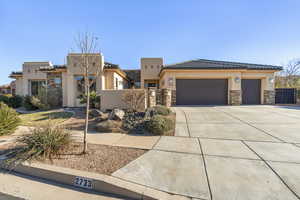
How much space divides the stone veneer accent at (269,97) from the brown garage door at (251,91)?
51 cm

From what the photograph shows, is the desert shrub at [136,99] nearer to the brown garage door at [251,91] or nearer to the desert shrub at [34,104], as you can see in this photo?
the desert shrub at [34,104]

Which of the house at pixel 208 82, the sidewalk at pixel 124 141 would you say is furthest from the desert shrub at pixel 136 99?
the house at pixel 208 82

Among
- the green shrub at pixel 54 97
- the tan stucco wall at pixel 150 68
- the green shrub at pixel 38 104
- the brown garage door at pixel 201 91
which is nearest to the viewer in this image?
the green shrub at pixel 38 104

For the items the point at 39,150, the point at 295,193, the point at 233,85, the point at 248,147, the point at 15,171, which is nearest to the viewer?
the point at 295,193

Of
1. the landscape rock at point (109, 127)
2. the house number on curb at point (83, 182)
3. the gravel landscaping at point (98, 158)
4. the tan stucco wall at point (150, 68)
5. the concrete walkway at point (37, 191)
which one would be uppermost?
the tan stucco wall at point (150, 68)

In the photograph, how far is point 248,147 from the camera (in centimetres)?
382

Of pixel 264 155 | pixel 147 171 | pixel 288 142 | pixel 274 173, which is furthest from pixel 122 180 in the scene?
pixel 288 142

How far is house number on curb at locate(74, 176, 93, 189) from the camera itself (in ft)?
8.04

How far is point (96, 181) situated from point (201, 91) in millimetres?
12114

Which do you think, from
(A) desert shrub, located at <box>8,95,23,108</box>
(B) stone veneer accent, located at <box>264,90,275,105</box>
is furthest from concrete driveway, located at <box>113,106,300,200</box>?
(A) desert shrub, located at <box>8,95,23,108</box>

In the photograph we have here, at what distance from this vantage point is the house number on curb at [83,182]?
2449mm

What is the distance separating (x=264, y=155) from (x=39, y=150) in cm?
567

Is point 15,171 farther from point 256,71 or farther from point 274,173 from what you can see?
point 256,71

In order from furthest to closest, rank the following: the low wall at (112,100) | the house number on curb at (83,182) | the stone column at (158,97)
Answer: the stone column at (158,97)
the low wall at (112,100)
the house number on curb at (83,182)
